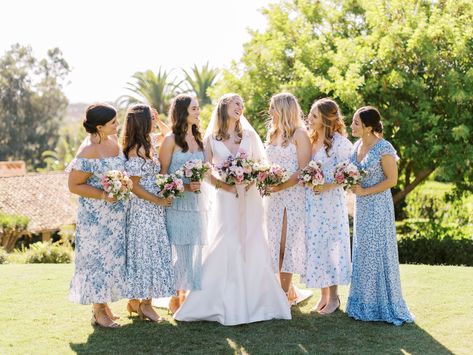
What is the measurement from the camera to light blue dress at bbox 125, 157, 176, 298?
6.85m

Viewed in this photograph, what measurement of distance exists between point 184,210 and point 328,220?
169 centimetres

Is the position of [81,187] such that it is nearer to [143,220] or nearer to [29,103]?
[143,220]

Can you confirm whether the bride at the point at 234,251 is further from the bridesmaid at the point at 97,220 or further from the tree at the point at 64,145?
the tree at the point at 64,145

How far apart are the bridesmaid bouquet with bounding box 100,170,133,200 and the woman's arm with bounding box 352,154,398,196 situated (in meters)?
2.43

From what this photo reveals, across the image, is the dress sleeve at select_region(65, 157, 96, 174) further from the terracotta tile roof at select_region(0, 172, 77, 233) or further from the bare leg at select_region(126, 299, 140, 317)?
the terracotta tile roof at select_region(0, 172, 77, 233)

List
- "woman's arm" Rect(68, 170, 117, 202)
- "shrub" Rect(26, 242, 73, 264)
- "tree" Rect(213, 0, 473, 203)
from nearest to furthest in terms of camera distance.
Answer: "woman's arm" Rect(68, 170, 117, 202)
"tree" Rect(213, 0, 473, 203)
"shrub" Rect(26, 242, 73, 264)

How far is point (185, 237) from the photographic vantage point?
279 inches

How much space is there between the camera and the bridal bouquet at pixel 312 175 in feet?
23.1

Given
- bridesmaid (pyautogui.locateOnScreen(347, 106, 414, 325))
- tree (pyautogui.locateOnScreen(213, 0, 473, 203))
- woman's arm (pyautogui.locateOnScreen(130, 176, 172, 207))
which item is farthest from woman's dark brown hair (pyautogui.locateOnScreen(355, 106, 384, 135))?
tree (pyautogui.locateOnScreen(213, 0, 473, 203))

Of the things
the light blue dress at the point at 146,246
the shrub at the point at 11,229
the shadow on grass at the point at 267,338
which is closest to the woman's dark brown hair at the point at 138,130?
the light blue dress at the point at 146,246

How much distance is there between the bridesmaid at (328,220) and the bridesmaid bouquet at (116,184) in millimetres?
2239

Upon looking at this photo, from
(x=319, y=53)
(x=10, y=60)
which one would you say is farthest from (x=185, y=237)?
(x=10, y=60)

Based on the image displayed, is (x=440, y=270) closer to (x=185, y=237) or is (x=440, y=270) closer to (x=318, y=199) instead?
(x=318, y=199)

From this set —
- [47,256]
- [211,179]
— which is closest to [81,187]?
[211,179]
